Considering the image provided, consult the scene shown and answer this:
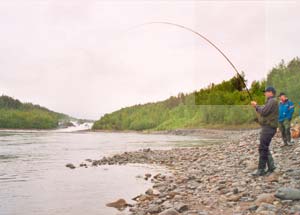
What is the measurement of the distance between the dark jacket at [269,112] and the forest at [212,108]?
634mm

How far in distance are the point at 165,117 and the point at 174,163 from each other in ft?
331

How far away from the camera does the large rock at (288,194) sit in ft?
20.9

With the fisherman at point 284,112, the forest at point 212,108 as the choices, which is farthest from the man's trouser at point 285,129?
the forest at point 212,108

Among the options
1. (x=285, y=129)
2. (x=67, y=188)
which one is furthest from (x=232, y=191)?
(x=67, y=188)

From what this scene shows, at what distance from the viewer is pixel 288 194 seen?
21.2ft

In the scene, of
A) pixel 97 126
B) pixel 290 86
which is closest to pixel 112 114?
pixel 97 126

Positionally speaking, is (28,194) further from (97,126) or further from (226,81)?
(97,126)

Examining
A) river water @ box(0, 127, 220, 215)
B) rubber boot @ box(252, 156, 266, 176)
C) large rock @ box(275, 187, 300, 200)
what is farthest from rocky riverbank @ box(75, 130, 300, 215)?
river water @ box(0, 127, 220, 215)

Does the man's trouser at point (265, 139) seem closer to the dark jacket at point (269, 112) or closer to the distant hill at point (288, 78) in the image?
the dark jacket at point (269, 112)

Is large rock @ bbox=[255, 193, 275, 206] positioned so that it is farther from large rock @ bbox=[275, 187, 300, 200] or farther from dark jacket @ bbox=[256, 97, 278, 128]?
dark jacket @ bbox=[256, 97, 278, 128]

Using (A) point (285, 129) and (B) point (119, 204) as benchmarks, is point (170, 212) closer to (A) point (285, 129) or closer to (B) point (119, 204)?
(B) point (119, 204)

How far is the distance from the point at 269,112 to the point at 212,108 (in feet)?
217

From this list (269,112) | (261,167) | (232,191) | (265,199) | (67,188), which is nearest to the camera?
(265,199)

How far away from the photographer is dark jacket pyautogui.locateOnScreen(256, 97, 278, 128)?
7.93m
